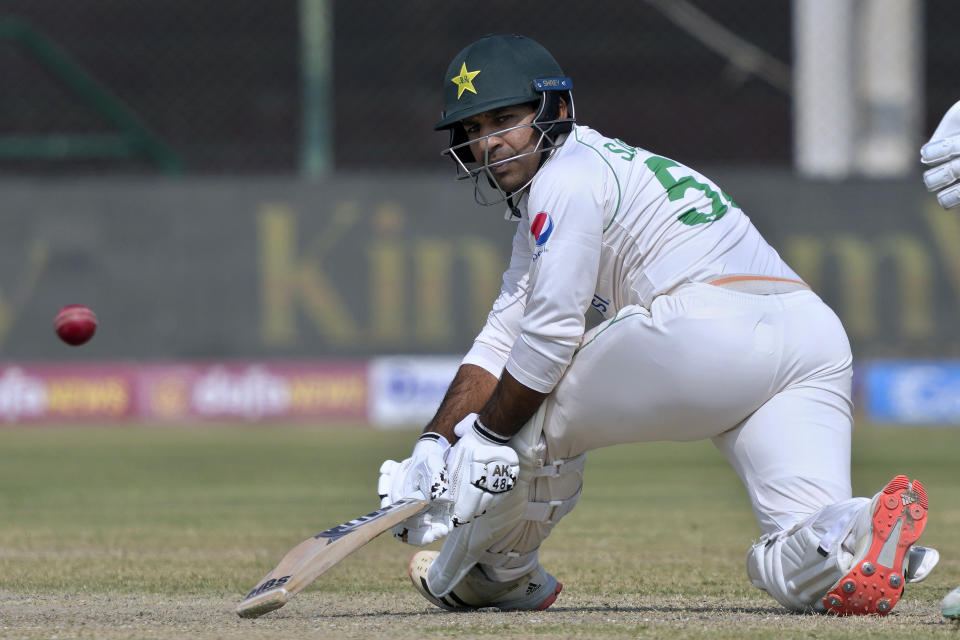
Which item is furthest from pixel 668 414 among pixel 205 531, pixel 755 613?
pixel 205 531

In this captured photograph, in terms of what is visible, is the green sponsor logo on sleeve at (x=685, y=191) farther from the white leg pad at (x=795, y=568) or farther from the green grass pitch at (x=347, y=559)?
the green grass pitch at (x=347, y=559)

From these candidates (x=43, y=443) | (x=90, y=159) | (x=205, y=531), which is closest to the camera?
(x=205, y=531)

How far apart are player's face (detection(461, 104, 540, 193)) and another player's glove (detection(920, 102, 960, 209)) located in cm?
113

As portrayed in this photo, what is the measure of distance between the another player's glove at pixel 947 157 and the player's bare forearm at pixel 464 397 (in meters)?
1.44

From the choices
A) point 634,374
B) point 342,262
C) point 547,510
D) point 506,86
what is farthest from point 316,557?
point 342,262

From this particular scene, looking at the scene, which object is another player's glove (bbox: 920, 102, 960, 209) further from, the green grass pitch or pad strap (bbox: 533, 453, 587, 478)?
pad strap (bbox: 533, 453, 587, 478)

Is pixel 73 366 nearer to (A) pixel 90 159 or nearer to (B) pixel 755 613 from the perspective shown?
(A) pixel 90 159

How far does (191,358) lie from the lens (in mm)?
17438

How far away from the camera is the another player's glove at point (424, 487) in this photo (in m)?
4.51

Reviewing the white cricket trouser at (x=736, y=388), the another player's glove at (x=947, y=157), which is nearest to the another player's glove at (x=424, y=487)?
the white cricket trouser at (x=736, y=388)

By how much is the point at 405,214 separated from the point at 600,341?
43.0 feet

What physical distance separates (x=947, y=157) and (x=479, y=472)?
5.10 feet

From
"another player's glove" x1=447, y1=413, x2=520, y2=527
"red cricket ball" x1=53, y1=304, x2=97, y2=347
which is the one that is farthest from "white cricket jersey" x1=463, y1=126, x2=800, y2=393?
"red cricket ball" x1=53, y1=304, x2=97, y2=347

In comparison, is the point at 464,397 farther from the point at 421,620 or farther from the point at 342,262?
the point at 342,262
